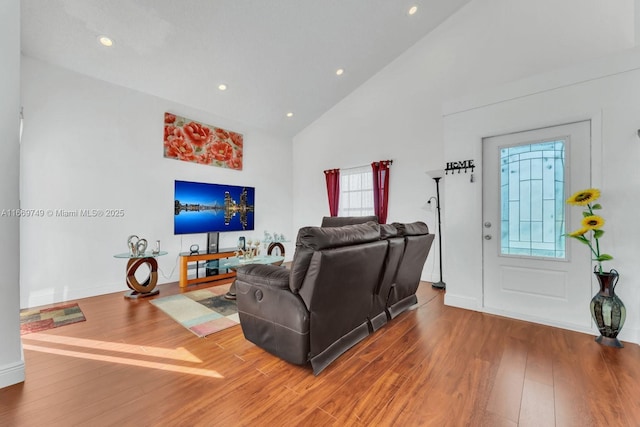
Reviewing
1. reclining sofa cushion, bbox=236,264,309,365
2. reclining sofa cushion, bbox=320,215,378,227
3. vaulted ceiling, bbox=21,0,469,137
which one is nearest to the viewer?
reclining sofa cushion, bbox=236,264,309,365

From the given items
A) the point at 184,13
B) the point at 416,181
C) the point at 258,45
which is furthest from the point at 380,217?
the point at 184,13

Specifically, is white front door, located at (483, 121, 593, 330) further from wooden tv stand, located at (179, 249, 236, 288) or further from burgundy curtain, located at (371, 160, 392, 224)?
wooden tv stand, located at (179, 249, 236, 288)

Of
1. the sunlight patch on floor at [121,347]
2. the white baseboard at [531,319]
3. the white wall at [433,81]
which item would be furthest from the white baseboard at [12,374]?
the white wall at [433,81]

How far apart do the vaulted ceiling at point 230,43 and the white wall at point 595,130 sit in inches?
81.5

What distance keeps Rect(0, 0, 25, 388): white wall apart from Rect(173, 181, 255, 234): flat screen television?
279 centimetres

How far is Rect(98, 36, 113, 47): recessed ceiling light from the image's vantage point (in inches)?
125

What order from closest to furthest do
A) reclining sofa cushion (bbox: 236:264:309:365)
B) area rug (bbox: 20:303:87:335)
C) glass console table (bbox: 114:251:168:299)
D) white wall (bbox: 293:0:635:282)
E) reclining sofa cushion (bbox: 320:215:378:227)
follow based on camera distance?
reclining sofa cushion (bbox: 236:264:309:365), area rug (bbox: 20:303:87:335), white wall (bbox: 293:0:635:282), glass console table (bbox: 114:251:168:299), reclining sofa cushion (bbox: 320:215:378:227)

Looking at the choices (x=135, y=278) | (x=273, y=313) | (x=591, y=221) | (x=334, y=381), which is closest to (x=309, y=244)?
(x=273, y=313)

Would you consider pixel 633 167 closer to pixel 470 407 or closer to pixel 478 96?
pixel 478 96

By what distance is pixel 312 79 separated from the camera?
488 centimetres

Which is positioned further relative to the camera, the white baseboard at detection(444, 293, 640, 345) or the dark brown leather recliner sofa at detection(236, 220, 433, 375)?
the white baseboard at detection(444, 293, 640, 345)

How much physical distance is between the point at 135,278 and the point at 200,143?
256 cm

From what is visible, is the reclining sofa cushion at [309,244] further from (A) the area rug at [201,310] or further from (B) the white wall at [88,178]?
(B) the white wall at [88,178]

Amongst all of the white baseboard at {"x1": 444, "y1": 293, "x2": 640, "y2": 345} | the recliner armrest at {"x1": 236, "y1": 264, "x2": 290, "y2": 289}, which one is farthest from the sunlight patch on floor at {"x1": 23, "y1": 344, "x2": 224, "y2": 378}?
the white baseboard at {"x1": 444, "y1": 293, "x2": 640, "y2": 345}
